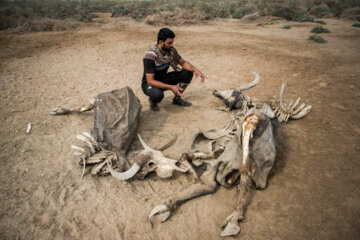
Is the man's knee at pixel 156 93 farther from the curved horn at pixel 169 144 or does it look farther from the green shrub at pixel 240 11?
the green shrub at pixel 240 11

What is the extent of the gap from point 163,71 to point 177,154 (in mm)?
1671

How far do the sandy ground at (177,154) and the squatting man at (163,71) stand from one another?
0.39 m

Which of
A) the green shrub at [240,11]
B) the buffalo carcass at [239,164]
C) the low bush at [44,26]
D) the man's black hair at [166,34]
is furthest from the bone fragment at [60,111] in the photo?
the green shrub at [240,11]

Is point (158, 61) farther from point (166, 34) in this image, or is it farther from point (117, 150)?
point (117, 150)

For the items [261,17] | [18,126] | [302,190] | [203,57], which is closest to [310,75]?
[203,57]

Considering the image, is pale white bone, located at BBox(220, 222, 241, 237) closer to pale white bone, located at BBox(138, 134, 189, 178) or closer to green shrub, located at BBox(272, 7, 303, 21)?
pale white bone, located at BBox(138, 134, 189, 178)

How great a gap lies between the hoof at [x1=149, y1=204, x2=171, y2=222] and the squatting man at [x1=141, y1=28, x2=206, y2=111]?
1.73 metres

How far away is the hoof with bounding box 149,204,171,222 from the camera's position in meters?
1.91

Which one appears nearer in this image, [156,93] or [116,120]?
[116,120]

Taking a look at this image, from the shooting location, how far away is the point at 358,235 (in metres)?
1.78

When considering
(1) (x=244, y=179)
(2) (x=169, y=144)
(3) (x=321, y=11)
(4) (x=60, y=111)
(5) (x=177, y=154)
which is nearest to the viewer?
(1) (x=244, y=179)

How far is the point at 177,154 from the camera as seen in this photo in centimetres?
279

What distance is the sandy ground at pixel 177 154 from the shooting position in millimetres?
1918

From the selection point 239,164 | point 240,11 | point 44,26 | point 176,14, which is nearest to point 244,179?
point 239,164
